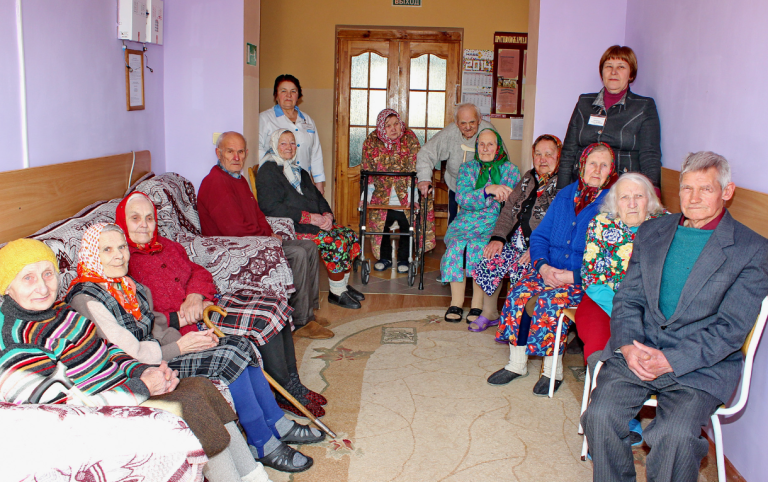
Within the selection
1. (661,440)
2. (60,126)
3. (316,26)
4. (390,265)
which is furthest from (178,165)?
(661,440)

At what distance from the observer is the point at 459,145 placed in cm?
489

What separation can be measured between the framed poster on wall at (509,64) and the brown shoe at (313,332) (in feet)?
11.9

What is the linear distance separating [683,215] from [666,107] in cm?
129

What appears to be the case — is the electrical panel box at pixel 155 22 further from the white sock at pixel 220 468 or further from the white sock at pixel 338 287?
the white sock at pixel 220 468

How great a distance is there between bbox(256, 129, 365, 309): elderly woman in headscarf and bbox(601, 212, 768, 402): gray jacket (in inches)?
93.0

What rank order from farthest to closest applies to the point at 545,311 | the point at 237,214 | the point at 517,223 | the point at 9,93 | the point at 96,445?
the point at 517,223 → the point at 237,214 → the point at 545,311 → the point at 9,93 → the point at 96,445

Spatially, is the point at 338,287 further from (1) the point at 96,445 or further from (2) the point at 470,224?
(1) the point at 96,445

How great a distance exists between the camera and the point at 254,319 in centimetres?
262

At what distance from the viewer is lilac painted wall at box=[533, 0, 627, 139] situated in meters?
4.10

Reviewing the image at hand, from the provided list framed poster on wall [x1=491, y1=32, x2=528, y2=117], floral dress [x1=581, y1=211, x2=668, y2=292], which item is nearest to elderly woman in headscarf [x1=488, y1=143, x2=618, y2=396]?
floral dress [x1=581, y1=211, x2=668, y2=292]

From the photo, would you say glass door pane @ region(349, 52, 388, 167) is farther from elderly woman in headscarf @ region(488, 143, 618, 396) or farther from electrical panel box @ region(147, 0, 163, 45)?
elderly woman in headscarf @ region(488, 143, 618, 396)

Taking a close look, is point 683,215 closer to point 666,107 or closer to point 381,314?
point 666,107

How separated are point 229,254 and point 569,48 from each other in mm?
2560

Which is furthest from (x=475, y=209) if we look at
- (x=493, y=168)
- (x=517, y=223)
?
(x=517, y=223)
